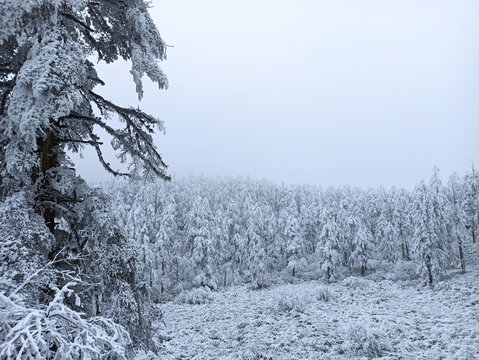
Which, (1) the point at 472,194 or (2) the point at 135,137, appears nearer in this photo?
(2) the point at 135,137

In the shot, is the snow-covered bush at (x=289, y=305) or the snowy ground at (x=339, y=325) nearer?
the snowy ground at (x=339, y=325)

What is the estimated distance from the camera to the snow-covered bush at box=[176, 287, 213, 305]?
4125cm

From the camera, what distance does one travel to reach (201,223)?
160 ft

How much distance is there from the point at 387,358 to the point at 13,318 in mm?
23166

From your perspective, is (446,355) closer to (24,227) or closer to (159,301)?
(24,227)

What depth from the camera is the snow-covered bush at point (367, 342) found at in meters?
21.7

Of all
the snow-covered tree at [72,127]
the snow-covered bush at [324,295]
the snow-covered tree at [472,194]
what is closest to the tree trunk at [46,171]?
the snow-covered tree at [72,127]

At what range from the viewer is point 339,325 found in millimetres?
27922

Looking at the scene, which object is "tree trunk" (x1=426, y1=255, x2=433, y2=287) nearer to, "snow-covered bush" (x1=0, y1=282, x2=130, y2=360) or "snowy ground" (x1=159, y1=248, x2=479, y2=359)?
"snowy ground" (x1=159, y1=248, x2=479, y2=359)

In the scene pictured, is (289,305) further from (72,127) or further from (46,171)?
(46,171)

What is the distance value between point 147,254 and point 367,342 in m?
25.2

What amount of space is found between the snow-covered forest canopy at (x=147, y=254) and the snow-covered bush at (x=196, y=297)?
0.58 feet

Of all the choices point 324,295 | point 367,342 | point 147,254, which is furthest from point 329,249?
point 367,342

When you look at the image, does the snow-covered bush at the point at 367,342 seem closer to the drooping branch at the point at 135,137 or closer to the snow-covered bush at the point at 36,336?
the drooping branch at the point at 135,137
